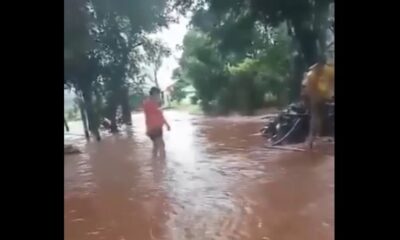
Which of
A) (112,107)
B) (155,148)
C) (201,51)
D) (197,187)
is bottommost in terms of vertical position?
(197,187)

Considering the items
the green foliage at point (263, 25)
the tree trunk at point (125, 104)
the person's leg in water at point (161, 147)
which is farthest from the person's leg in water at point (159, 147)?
the green foliage at point (263, 25)

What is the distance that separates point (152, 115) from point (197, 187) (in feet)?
0.74

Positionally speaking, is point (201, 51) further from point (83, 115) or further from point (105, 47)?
point (83, 115)

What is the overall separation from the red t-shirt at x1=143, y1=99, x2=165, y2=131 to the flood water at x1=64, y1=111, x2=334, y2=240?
21 mm

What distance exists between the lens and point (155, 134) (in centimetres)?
143

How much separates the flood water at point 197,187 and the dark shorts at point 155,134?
0.6 inches

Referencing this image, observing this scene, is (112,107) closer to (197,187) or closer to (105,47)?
(105,47)

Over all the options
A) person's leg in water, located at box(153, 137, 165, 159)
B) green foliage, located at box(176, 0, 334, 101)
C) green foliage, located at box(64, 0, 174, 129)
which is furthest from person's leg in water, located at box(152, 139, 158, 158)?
green foliage, located at box(176, 0, 334, 101)

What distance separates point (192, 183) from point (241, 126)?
20cm

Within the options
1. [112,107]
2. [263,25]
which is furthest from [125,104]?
[263,25]

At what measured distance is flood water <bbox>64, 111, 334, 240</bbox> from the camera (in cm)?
139

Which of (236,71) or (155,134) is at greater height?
(236,71)

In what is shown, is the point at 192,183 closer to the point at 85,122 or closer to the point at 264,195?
the point at 264,195
